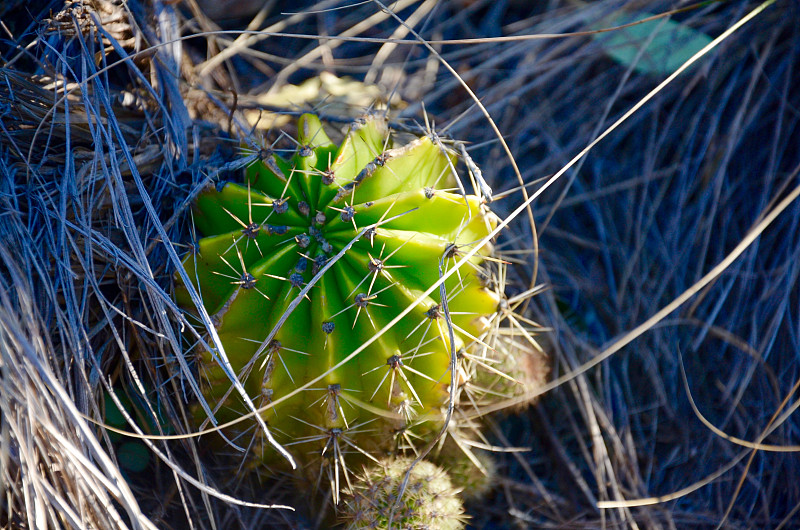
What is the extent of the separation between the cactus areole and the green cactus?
0.11m

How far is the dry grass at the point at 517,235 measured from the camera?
1817 mm

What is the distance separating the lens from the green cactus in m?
1.73

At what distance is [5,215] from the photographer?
1834 millimetres

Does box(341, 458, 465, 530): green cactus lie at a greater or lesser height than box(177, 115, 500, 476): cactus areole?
lesser

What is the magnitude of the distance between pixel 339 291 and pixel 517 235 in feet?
3.76

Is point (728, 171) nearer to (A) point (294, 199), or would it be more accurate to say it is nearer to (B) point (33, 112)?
(A) point (294, 199)

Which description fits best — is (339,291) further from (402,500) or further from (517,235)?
(517,235)

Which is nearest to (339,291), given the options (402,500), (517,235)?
(402,500)

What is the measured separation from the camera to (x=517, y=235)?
104 inches

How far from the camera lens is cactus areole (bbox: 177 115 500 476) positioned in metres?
1.72

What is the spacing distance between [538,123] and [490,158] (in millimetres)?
325

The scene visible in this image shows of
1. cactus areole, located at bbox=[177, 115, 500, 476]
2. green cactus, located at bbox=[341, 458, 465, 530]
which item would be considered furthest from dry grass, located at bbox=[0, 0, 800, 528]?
green cactus, located at bbox=[341, 458, 465, 530]

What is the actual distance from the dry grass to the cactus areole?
19cm

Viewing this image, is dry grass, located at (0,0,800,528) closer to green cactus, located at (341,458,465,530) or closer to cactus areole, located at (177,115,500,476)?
cactus areole, located at (177,115,500,476)
